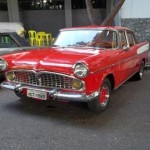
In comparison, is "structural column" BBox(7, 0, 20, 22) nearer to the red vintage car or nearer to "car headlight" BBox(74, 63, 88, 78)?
the red vintage car

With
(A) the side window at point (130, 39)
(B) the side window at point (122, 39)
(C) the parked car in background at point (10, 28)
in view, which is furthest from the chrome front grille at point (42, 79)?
(A) the side window at point (130, 39)

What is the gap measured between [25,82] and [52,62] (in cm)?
69

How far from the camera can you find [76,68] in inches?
169

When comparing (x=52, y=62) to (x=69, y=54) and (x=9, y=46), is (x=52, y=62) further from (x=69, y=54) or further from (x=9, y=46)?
(x=9, y=46)

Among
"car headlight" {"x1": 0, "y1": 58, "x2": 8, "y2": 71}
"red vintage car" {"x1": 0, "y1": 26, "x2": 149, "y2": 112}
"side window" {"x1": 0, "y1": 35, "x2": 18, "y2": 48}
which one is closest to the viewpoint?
"red vintage car" {"x1": 0, "y1": 26, "x2": 149, "y2": 112}

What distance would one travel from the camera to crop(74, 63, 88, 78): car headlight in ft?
13.9

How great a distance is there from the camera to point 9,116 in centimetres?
473

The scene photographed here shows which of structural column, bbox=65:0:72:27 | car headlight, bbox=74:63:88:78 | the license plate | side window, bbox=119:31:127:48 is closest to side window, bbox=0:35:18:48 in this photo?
the license plate

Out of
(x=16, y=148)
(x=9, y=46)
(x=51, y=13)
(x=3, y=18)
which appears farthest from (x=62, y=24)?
(x=16, y=148)

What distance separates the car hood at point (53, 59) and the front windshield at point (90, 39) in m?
0.37

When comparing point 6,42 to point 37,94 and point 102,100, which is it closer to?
point 37,94

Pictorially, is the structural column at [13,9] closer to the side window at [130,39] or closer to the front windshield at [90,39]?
the side window at [130,39]

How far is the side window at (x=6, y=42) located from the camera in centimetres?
684

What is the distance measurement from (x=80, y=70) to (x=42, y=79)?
743 mm
